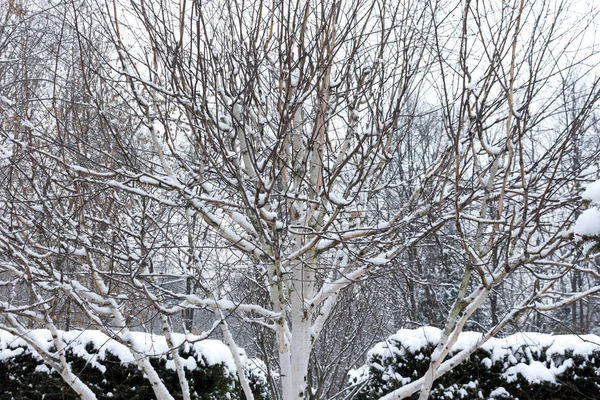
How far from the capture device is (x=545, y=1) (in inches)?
105

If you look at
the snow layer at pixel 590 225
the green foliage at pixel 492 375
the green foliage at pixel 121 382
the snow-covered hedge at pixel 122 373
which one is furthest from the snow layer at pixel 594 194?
the green foliage at pixel 121 382

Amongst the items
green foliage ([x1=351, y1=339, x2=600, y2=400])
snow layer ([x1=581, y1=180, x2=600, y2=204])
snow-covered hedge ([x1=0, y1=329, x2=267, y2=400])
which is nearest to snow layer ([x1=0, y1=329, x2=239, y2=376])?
snow-covered hedge ([x1=0, y1=329, x2=267, y2=400])

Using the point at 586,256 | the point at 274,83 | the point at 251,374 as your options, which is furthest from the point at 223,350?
the point at 586,256

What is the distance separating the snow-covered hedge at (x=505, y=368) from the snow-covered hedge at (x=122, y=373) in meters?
1.42

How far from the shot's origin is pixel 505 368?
466 cm

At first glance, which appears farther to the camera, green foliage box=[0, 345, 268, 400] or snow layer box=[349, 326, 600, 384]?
green foliage box=[0, 345, 268, 400]

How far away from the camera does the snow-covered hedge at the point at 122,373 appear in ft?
16.3

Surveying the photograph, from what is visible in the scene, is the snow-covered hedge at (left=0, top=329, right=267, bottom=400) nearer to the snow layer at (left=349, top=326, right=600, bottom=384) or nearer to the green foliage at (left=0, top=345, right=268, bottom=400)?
the green foliage at (left=0, top=345, right=268, bottom=400)

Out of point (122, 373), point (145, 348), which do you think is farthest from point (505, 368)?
point (122, 373)

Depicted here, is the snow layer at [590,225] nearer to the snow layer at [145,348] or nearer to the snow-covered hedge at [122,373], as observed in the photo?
the snow-covered hedge at [122,373]

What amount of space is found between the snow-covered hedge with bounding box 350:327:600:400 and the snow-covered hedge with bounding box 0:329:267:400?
1.42 metres

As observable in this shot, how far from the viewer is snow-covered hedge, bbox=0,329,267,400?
496cm

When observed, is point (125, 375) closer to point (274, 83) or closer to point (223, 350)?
point (223, 350)

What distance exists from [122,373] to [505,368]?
3813 millimetres
